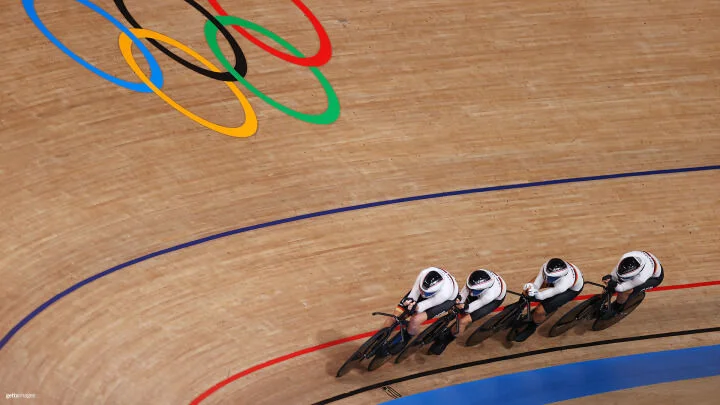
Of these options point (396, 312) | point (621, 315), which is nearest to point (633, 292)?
point (621, 315)

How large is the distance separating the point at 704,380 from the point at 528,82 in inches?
113

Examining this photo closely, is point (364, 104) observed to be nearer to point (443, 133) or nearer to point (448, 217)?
point (443, 133)

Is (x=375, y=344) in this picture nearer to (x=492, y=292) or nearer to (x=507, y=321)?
(x=492, y=292)

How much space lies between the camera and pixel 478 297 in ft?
19.1

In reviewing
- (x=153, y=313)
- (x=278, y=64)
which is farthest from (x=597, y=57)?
(x=153, y=313)

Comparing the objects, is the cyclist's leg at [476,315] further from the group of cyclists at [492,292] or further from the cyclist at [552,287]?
the cyclist at [552,287]

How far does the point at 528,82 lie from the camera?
7.76 metres

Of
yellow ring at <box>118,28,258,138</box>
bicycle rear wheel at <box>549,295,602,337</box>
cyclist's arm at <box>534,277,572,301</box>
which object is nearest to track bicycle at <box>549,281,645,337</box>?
bicycle rear wheel at <box>549,295,602,337</box>

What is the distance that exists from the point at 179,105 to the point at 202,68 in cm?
42

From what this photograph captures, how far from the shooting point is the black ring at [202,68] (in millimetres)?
7239

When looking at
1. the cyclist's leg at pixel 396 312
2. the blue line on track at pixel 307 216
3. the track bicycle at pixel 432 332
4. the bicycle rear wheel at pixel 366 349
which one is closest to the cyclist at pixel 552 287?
the track bicycle at pixel 432 332

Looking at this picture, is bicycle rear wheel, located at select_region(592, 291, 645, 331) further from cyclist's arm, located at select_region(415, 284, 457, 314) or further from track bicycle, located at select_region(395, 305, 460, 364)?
cyclist's arm, located at select_region(415, 284, 457, 314)

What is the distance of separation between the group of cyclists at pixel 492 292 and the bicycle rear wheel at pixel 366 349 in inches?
2.7

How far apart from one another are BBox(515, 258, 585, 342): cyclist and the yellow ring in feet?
8.15
